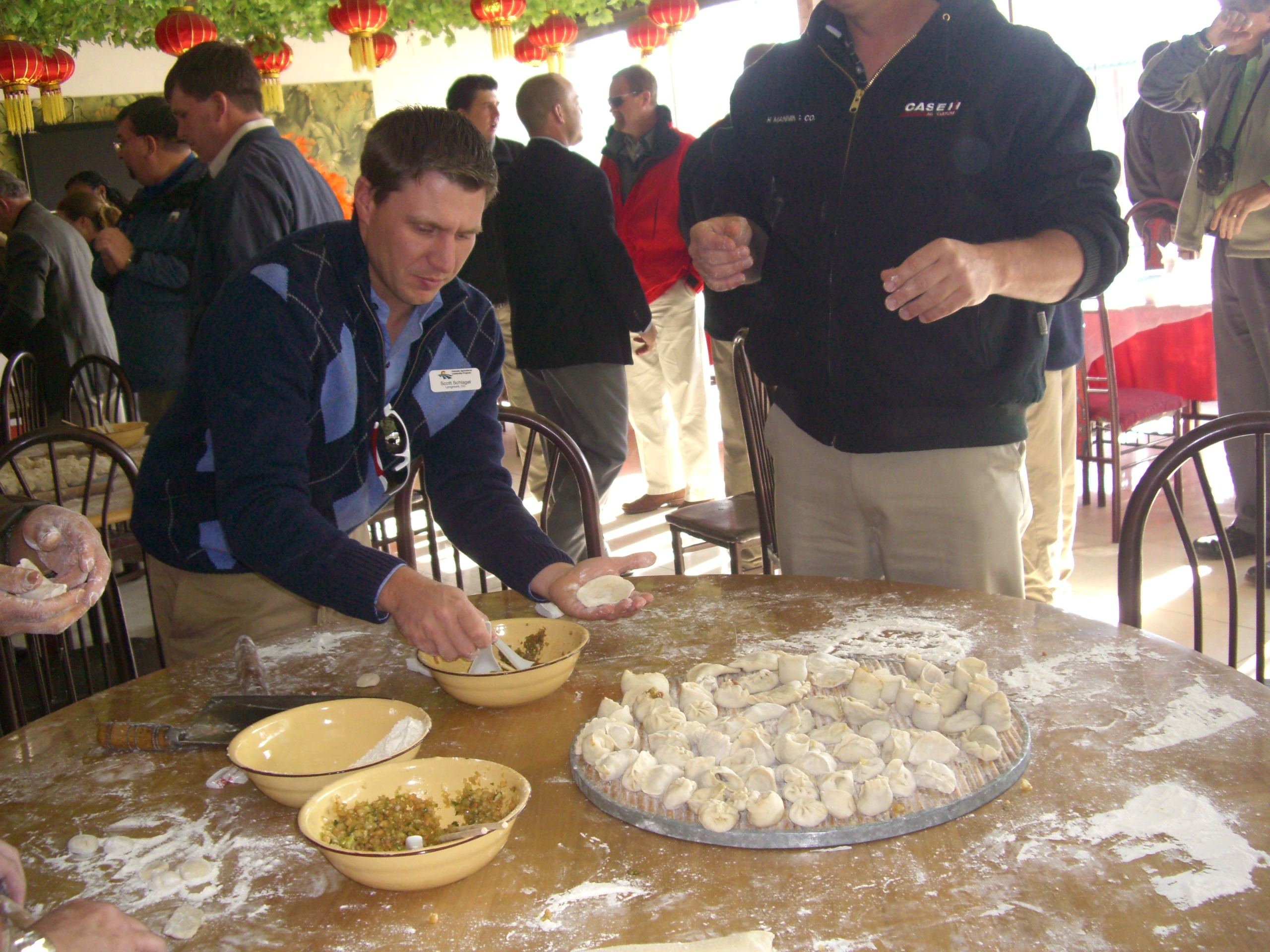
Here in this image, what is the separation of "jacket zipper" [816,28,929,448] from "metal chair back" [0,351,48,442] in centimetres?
314

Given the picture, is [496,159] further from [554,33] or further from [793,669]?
[554,33]

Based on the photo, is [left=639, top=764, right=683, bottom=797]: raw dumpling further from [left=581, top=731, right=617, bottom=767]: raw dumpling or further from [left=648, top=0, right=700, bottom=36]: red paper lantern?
[left=648, top=0, right=700, bottom=36]: red paper lantern

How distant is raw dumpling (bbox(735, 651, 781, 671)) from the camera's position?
1.22m

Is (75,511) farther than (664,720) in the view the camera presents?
Yes

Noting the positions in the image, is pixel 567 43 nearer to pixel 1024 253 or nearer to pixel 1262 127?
pixel 1262 127

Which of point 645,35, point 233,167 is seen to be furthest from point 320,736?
point 645,35

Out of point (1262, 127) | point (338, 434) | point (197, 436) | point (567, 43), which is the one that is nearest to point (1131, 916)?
point (338, 434)

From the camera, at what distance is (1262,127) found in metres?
3.25

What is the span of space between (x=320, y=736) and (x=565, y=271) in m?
2.77

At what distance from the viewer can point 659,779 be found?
970 millimetres

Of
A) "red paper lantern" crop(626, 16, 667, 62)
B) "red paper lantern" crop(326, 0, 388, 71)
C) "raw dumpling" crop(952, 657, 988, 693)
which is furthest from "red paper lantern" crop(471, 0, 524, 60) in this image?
"raw dumpling" crop(952, 657, 988, 693)

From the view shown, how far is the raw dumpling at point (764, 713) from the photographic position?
1.09 metres

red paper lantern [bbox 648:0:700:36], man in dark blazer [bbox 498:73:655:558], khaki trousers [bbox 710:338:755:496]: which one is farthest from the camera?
red paper lantern [bbox 648:0:700:36]

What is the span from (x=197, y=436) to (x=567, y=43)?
6.13 metres
